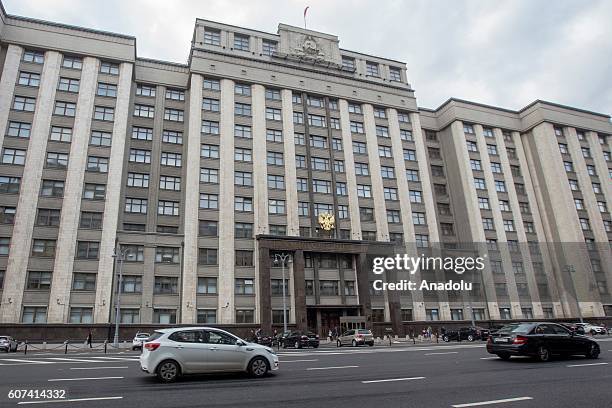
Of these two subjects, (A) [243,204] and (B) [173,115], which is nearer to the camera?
(A) [243,204]

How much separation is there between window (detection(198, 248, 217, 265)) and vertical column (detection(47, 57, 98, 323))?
1292 centimetres

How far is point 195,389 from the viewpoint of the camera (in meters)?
10.4

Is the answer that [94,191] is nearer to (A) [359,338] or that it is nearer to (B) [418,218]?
(A) [359,338]

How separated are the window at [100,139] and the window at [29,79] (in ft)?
29.5

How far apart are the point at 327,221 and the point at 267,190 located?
341 inches

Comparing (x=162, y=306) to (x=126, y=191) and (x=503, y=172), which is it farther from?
(x=503, y=172)

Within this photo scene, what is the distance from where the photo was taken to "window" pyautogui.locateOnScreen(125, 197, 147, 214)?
4784 cm

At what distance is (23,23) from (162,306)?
38.1 m

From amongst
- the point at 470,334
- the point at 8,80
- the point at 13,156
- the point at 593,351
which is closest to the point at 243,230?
the point at 13,156

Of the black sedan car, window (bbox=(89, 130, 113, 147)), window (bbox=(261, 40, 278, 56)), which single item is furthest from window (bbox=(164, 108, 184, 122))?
the black sedan car

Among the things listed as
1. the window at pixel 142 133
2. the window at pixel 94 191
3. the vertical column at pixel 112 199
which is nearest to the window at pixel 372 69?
the window at pixel 142 133

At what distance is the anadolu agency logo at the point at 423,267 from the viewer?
5281cm

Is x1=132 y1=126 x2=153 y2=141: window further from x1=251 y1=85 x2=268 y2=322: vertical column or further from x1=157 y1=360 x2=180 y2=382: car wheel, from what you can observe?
x1=157 y1=360 x2=180 y2=382: car wheel

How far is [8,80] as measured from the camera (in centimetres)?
4675
